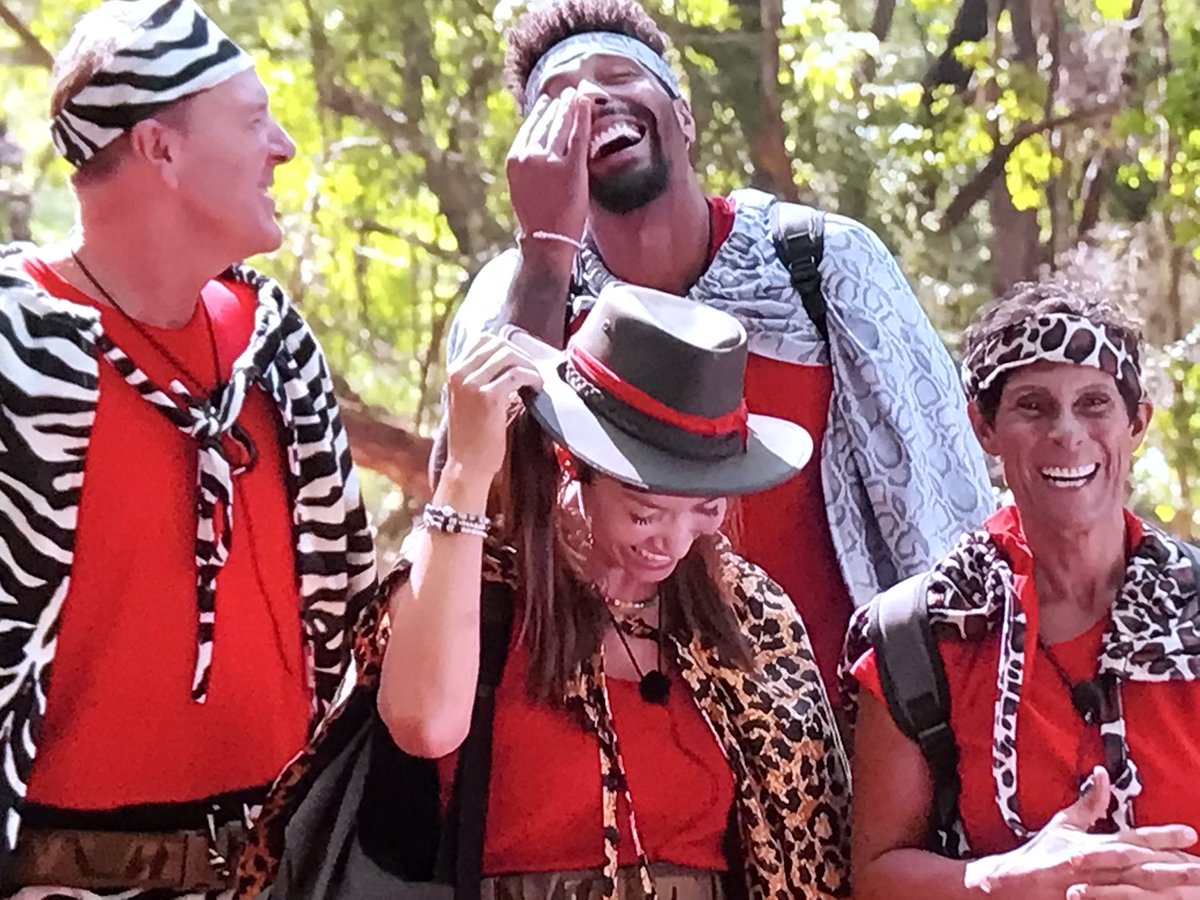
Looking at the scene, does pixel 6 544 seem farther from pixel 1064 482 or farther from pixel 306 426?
pixel 1064 482

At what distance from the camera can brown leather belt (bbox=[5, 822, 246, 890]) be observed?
1663 mm

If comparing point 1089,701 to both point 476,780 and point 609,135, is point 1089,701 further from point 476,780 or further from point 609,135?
point 609,135

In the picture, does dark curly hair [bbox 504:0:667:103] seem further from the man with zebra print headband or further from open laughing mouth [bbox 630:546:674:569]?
open laughing mouth [bbox 630:546:674:569]

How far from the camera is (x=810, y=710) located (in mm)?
1662

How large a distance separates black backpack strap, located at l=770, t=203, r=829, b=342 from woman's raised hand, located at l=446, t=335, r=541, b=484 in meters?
0.67

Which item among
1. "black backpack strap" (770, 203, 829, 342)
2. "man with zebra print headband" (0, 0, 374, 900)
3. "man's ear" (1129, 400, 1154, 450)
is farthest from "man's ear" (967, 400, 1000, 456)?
"man with zebra print headband" (0, 0, 374, 900)

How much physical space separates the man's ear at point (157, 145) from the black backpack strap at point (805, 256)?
830 millimetres

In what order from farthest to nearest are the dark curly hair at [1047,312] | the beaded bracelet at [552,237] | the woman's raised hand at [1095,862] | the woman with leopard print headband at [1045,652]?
the beaded bracelet at [552,237] < the dark curly hair at [1047,312] < the woman with leopard print headband at [1045,652] < the woman's raised hand at [1095,862]

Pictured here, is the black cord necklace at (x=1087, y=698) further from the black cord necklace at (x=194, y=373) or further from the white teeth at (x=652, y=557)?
the black cord necklace at (x=194, y=373)

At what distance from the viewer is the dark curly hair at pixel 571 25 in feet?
7.08

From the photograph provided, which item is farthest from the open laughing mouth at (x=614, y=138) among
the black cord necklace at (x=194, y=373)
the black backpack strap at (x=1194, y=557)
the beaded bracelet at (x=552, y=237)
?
the black backpack strap at (x=1194, y=557)

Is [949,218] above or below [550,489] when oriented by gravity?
above

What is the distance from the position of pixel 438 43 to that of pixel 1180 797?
3277 mm

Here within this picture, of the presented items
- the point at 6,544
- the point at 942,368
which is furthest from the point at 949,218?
the point at 6,544
